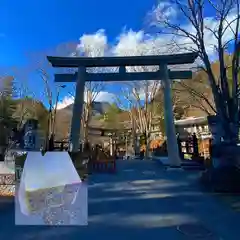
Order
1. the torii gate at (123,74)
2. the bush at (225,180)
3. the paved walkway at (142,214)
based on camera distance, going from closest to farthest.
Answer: the paved walkway at (142,214) < the bush at (225,180) < the torii gate at (123,74)

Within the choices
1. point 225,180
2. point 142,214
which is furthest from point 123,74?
point 142,214

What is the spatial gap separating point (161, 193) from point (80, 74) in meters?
9.71

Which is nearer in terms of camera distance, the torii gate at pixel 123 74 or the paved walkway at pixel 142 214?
the paved walkway at pixel 142 214

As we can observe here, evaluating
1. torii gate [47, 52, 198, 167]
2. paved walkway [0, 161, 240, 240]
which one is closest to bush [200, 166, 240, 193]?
paved walkway [0, 161, 240, 240]

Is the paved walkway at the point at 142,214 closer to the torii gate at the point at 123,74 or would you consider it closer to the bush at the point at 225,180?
the bush at the point at 225,180

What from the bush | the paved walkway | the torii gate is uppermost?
the torii gate

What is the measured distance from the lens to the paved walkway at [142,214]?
586cm

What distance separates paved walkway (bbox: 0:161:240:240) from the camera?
5855mm

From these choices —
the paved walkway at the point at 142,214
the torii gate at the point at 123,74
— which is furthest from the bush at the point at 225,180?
the torii gate at the point at 123,74

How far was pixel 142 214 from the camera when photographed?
23.8 feet

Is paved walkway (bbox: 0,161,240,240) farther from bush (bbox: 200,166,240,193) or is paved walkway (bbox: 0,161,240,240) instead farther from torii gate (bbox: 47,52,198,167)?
torii gate (bbox: 47,52,198,167)

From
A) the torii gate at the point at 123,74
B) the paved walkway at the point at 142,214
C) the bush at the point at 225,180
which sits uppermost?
the torii gate at the point at 123,74

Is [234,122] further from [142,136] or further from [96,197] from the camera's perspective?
[142,136]

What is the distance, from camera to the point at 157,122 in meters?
39.0
